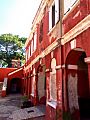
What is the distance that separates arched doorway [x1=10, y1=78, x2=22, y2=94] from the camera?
27.1m

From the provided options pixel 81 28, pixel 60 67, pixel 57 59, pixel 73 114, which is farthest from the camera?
pixel 57 59

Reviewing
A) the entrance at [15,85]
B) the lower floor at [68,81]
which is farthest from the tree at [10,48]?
the lower floor at [68,81]

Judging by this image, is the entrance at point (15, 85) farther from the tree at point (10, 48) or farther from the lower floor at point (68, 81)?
the lower floor at point (68, 81)

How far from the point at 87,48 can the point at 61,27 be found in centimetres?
281

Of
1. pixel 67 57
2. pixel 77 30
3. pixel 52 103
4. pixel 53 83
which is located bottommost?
pixel 52 103

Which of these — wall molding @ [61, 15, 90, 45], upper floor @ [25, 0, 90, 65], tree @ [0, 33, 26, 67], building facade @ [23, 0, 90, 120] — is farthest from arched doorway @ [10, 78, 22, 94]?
wall molding @ [61, 15, 90, 45]

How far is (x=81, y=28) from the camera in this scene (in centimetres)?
627

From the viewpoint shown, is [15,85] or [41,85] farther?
[15,85]

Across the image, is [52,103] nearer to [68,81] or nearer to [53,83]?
[53,83]

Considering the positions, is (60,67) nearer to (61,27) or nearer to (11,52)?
(61,27)

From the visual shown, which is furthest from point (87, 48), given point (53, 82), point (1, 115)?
point (1, 115)

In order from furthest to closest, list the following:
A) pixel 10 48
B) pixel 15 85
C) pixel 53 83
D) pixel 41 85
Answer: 1. pixel 10 48
2. pixel 15 85
3. pixel 41 85
4. pixel 53 83

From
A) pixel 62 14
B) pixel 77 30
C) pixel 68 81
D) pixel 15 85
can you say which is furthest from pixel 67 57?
pixel 15 85

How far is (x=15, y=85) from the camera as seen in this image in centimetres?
2750
